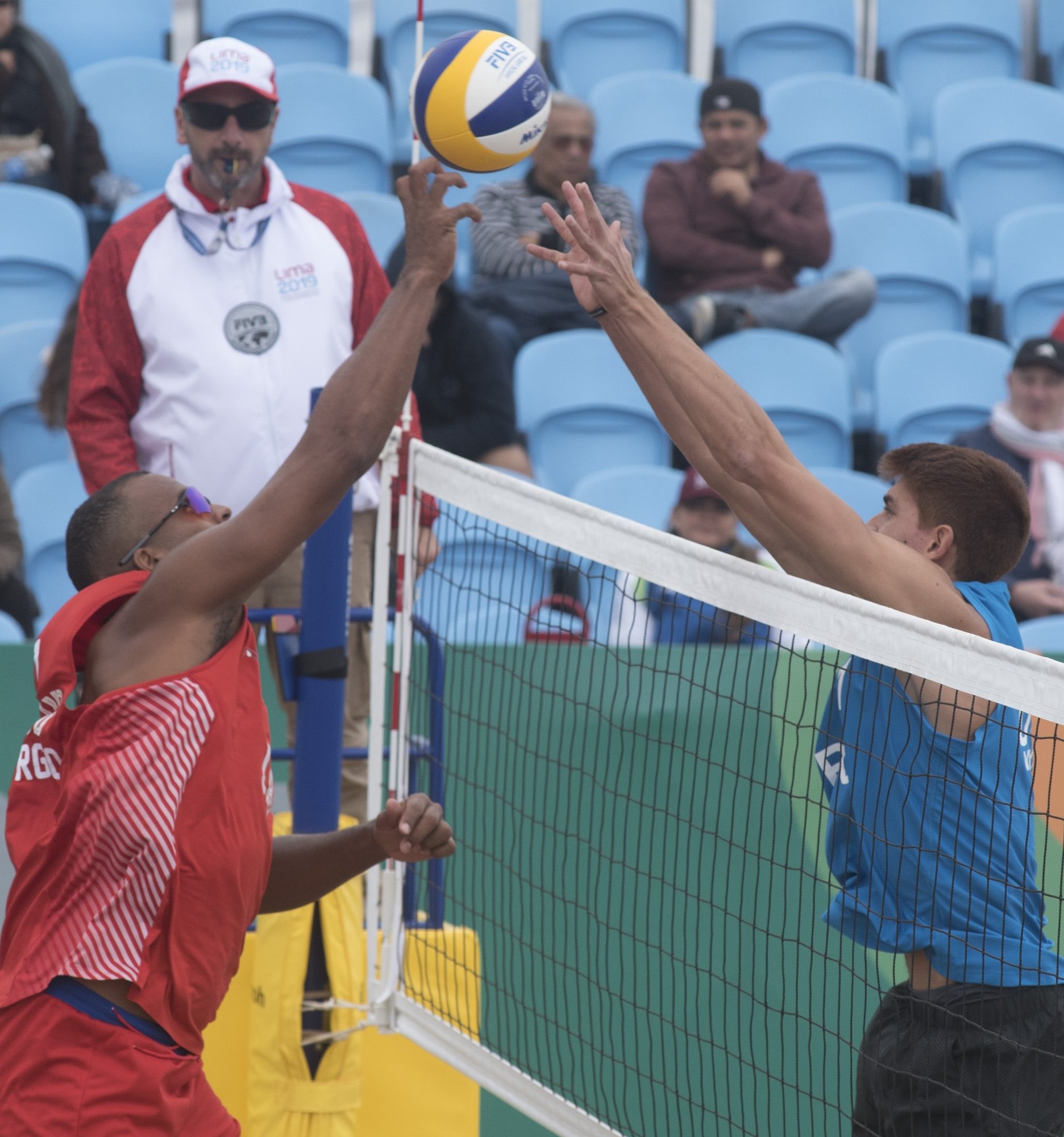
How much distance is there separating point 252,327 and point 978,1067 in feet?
9.58

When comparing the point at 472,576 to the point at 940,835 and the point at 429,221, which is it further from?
the point at 940,835

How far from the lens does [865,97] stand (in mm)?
9414

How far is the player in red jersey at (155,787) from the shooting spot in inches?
112

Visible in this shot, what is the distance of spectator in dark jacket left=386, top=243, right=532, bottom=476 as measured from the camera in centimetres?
658

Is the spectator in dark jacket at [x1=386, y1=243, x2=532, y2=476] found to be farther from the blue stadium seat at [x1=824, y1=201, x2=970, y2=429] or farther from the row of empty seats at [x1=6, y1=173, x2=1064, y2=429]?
the blue stadium seat at [x1=824, y1=201, x2=970, y2=429]

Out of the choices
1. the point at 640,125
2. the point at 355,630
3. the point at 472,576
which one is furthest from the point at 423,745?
the point at 640,125

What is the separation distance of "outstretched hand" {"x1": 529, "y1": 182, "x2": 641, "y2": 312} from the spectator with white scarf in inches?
150

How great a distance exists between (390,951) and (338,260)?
2.02m

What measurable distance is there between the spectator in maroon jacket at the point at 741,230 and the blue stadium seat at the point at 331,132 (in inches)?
65.8

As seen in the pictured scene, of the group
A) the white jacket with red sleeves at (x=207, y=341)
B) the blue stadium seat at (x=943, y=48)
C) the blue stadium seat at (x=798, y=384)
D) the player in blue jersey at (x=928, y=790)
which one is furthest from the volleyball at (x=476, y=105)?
the blue stadium seat at (x=943, y=48)

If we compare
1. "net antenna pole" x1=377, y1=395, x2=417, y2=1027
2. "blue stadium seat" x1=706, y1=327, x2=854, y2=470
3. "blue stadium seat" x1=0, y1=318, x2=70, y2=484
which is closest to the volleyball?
"net antenna pole" x1=377, y1=395, x2=417, y2=1027

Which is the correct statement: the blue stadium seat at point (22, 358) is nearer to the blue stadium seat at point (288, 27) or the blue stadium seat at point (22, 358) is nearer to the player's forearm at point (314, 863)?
the blue stadium seat at point (288, 27)

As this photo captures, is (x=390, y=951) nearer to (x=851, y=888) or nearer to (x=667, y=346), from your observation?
(x=851, y=888)

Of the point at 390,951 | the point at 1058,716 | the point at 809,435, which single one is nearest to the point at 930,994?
the point at 1058,716
